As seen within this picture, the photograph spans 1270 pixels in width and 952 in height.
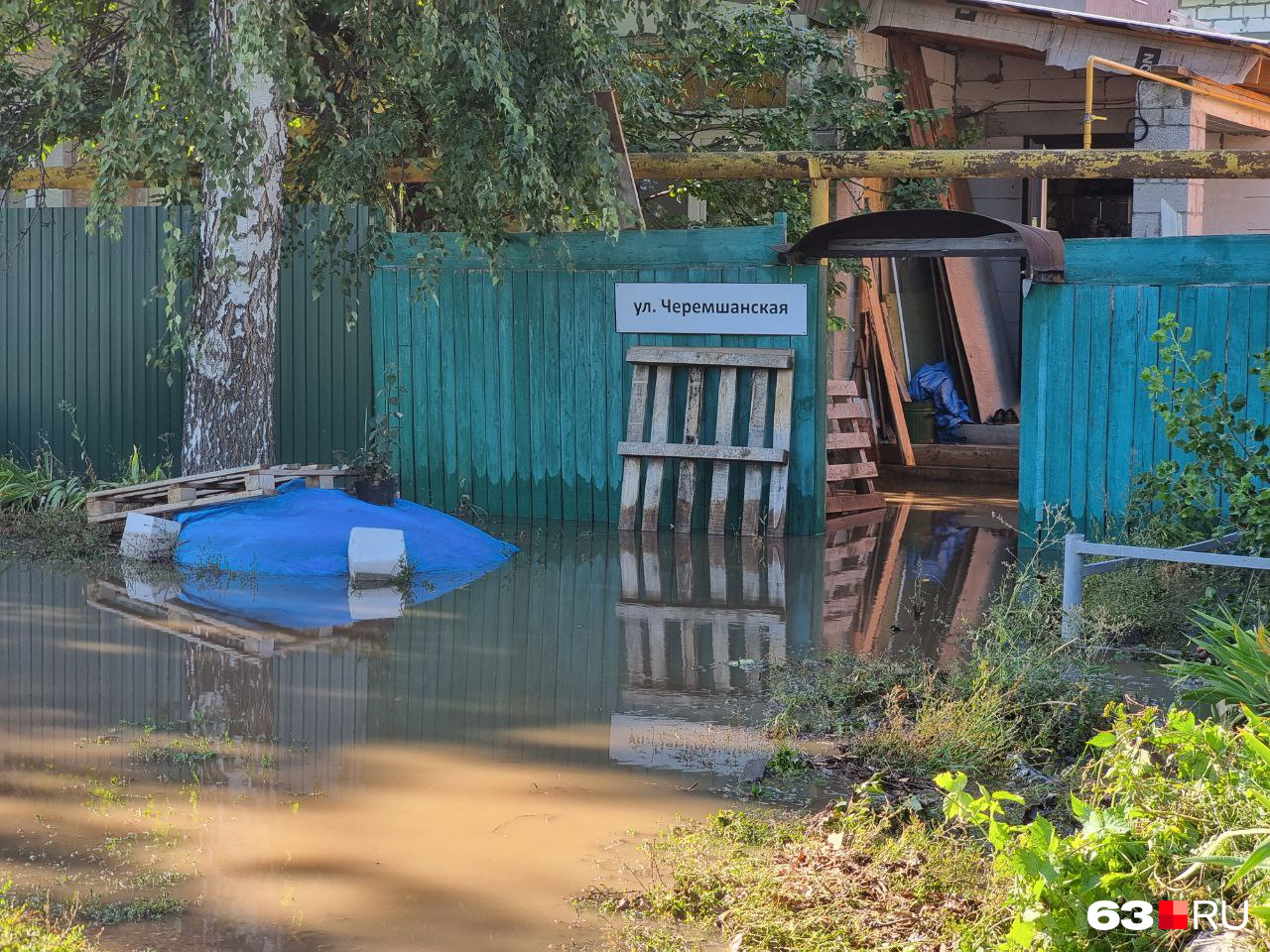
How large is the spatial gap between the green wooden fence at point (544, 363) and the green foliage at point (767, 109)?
2219 millimetres

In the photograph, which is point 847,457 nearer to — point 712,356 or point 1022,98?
point 712,356

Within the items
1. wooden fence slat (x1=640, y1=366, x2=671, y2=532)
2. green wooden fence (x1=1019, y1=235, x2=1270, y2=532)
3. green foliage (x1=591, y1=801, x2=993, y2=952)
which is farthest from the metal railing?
wooden fence slat (x1=640, y1=366, x2=671, y2=532)

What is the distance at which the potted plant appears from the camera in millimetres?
10852

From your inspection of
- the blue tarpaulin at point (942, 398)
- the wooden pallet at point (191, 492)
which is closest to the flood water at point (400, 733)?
the wooden pallet at point (191, 492)

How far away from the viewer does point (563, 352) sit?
12266 mm

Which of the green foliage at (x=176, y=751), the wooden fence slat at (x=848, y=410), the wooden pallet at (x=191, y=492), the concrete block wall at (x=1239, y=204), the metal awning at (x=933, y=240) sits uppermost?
the concrete block wall at (x=1239, y=204)

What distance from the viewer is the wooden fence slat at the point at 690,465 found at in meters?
11.7

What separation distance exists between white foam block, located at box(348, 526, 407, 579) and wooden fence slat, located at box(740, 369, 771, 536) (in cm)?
311

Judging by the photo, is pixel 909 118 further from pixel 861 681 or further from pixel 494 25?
pixel 861 681

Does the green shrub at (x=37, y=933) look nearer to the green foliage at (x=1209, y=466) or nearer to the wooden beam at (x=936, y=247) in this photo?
the green foliage at (x=1209, y=466)

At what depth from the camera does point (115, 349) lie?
13797 millimetres

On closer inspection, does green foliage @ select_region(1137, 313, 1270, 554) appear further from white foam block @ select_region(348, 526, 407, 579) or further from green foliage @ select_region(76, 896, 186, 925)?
green foliage @ select_region(76, 896, 186, 925)

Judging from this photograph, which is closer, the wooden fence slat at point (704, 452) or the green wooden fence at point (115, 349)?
the wooden fence slat at point (704, 452)

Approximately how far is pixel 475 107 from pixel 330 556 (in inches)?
142
